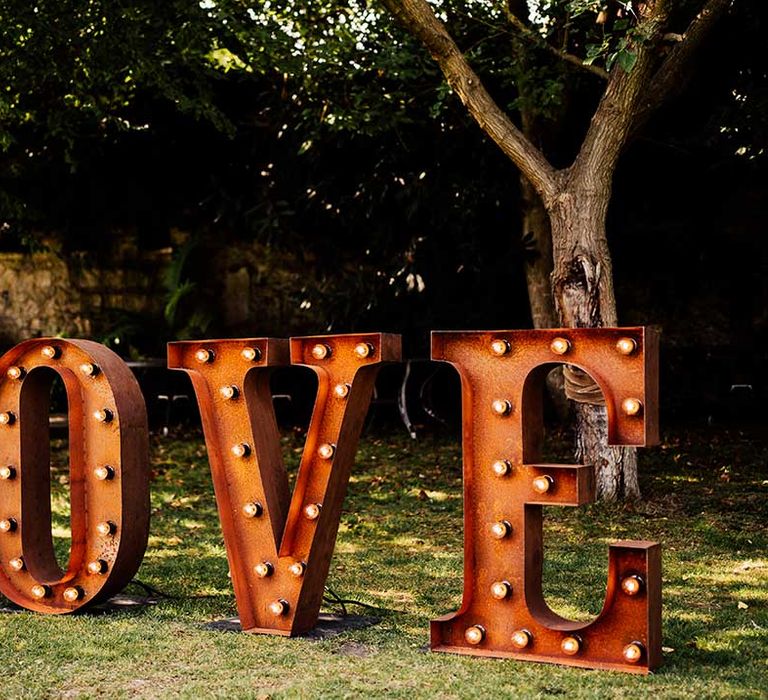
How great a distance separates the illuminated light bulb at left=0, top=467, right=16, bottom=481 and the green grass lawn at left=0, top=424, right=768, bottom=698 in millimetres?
725

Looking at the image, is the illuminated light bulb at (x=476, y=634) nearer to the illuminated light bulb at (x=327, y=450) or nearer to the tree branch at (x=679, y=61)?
the illuminated light bulb at (x=327, y=450)

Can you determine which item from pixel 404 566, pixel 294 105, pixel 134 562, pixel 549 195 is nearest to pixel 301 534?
pixel 134 562

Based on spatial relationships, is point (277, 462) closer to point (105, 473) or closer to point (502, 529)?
point (105, 473)

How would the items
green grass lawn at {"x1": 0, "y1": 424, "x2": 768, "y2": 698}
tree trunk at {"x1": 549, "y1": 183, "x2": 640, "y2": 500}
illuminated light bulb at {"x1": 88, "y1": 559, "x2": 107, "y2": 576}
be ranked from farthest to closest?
tree trunk at {"x1": 549, "y1": 183, "x2": 640, "y2": 500}
illuminated light bulb at {"x1": 88, "y1": 559, "x2": 107, "y2": 576}
green grass lawn at {"x1": 0, "y1": 424, "x2": 768, "y2": 698}

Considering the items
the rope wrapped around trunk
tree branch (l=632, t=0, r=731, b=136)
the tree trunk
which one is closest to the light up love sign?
the rope wrapped around trunk

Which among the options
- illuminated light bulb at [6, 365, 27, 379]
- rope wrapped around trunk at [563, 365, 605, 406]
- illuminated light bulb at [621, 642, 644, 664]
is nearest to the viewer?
illuminated light bulb at [621, 642, 644, 664]

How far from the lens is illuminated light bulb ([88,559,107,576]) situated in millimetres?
5191

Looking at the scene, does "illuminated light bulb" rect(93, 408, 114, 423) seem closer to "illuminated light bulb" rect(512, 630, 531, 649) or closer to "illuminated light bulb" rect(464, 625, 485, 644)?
"illuminated light bulb" rect(464, 625, 485, 644)

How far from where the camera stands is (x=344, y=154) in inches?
555

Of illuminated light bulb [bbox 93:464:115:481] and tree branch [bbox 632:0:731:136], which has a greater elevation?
tree branch [bbox 632:0:731:136]

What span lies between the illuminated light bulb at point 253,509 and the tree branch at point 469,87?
4.21 meters

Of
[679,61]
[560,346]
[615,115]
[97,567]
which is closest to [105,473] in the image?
[97,567]

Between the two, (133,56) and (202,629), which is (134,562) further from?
(133,56)

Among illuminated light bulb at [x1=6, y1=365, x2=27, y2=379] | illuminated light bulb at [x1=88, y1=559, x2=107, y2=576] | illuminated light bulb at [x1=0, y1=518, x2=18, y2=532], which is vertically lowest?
illuminated light bulb at [x1=88, y1=559, x2=107, y2=576]
